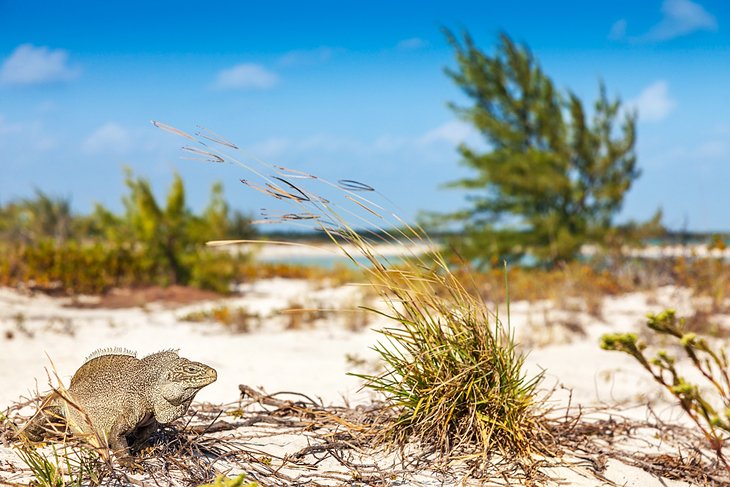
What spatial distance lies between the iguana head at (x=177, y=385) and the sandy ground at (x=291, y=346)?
84 centimetres

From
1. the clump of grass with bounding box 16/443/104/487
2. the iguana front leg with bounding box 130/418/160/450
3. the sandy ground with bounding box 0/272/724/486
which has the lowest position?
the sandy ground with bounding box 0/272/724/486

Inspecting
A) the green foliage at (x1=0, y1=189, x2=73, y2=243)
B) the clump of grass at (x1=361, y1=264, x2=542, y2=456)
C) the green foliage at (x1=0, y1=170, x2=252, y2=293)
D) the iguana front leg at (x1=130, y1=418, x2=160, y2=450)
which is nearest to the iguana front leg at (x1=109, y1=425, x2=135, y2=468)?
the iguana front leg at (x1=130, y1=418, x2=160, y2=450)

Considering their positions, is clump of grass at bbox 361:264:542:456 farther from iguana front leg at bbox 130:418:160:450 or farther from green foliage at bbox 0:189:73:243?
green foliage at bbox 0:189:73:243

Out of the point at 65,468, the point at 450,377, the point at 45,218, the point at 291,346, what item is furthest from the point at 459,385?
the point at 45,218

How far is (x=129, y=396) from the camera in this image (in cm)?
242

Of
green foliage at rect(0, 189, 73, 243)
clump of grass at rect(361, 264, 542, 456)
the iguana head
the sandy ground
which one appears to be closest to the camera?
the iguana head

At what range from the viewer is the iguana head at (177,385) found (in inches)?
93.3

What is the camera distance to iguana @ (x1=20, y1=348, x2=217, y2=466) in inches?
93.8

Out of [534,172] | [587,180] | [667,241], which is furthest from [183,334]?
[587,180]

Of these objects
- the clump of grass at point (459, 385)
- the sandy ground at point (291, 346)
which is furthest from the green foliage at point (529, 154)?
the clump of grass at point (459, 385)

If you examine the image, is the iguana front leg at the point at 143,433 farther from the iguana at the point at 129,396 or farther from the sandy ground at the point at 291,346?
the sandy ground at the point at 291,346

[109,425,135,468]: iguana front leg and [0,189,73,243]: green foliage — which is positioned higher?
[0,189,73,243]: green foliage

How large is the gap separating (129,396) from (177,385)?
8.0 inches

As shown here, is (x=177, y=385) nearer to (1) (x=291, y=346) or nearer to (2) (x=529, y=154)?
(1) (x=291, y=346)
